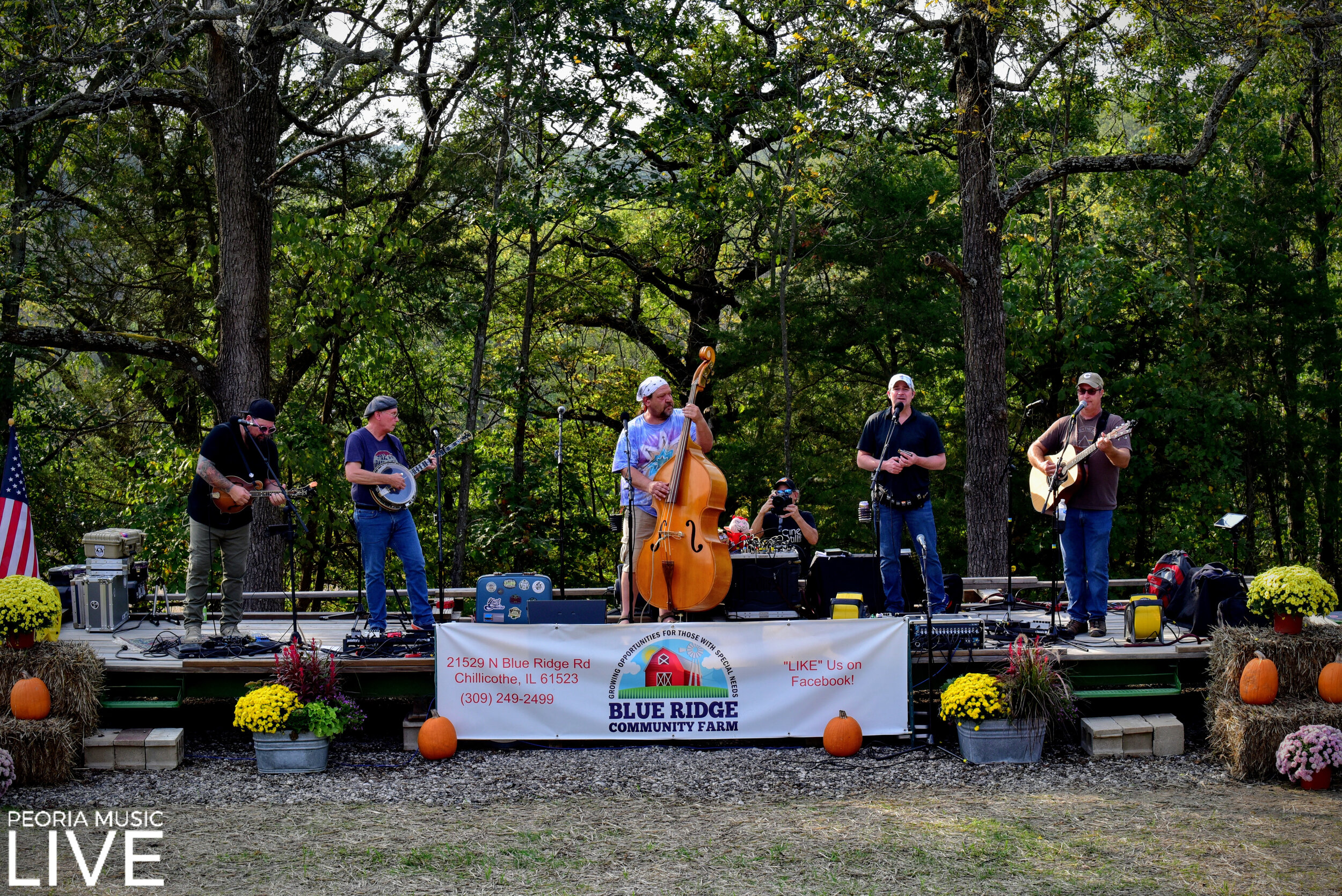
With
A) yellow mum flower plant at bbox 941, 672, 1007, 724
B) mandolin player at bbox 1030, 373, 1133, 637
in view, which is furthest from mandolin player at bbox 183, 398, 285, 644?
mandolin player at bbox 1030, 373, 1133, 637

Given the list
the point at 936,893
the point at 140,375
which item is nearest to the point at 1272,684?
the point at 936,893

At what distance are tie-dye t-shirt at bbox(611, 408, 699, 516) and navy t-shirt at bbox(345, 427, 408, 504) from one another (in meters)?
1.50

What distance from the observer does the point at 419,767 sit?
6621 mm

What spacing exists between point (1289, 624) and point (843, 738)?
269cm

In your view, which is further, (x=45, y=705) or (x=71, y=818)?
(x=45, y=705)

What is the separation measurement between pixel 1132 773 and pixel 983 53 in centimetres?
746

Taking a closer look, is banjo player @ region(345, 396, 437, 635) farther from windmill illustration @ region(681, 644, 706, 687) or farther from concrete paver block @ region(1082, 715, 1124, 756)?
concrete paver block @ region(1082, 715, 1124, 756)

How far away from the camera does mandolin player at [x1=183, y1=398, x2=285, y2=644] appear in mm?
7352

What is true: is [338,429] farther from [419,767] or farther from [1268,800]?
[1268,800]

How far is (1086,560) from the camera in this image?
7434mm

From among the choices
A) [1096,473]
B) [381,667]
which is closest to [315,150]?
[381,667]

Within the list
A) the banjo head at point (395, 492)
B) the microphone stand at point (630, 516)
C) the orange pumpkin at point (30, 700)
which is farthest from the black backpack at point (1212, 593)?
the orange pumpkin at point (30, 700)

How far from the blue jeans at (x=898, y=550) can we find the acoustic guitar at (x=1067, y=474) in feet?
2.45

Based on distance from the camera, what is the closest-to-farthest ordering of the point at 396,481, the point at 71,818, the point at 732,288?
the point at 71,818 → the point at 396,481 → the point at 732,288
